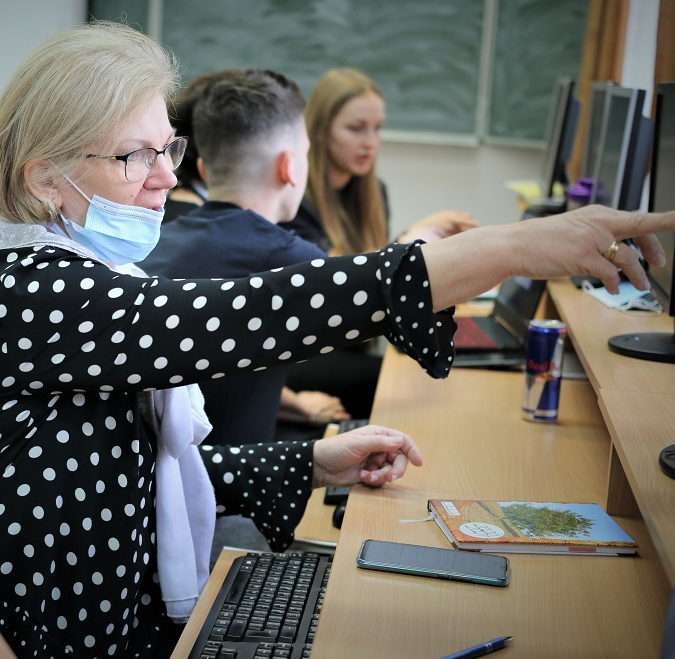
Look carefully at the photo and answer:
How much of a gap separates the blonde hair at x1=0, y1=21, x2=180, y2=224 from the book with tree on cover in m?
0.67

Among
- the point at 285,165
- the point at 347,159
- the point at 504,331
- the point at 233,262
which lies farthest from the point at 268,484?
the point at 347,159

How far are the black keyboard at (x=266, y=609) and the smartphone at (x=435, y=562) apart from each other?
129 mm

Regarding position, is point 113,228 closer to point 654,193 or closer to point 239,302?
point 239,302

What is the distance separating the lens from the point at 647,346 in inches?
64.7

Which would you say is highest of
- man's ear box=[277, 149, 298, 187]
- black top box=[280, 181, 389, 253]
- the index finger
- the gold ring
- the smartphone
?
the index finger

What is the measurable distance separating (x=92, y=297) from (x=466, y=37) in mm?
4287

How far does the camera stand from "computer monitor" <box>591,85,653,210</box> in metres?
2.14

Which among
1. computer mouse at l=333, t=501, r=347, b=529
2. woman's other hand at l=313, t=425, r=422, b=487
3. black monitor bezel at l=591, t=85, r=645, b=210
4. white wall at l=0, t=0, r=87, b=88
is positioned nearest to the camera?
woman's other hand at l=313, t=425, r=422, b=487

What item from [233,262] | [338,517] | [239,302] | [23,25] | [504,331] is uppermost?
[23,25]

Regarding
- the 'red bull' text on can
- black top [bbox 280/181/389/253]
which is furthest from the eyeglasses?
black top [bbox 280/181/389/253]

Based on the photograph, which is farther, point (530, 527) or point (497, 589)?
point (530, 527)

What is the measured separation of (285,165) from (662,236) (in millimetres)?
801

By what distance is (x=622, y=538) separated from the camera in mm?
1197

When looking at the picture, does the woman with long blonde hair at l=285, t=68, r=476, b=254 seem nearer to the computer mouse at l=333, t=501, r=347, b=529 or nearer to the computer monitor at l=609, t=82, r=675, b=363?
the computer monitor at l=609, t=82, r=675, b=363
